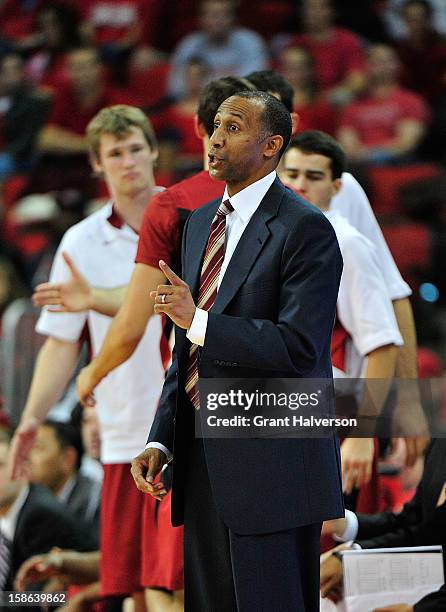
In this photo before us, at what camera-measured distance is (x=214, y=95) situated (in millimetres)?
4125

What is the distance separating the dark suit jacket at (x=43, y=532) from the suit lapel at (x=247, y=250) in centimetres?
251

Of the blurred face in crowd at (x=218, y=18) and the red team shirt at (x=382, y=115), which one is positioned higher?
the blurred face in crowd at (x=218, y=18)

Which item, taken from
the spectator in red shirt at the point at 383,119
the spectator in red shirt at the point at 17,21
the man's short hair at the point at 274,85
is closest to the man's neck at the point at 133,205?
the man's short hair at the point at 274,85

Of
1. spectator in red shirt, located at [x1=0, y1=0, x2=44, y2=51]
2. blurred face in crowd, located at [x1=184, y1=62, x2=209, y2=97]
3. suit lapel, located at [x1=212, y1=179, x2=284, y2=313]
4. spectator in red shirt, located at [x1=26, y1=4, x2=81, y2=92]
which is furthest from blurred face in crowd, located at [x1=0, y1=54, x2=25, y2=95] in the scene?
suit lapel, located at [x1=212, y1=179, x2=284, y2=313]

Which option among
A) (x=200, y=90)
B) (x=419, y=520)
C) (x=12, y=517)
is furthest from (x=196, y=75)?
(x=419, y=520)

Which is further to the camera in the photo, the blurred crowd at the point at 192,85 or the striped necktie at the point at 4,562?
the blurred crowd at the point at 192,85

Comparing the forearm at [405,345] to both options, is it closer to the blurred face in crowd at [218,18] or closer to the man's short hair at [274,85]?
the man's short hair at [274,85]

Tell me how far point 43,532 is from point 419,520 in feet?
6.26

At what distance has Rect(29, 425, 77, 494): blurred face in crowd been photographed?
653cm

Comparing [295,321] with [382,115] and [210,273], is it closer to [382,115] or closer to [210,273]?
[210,273]

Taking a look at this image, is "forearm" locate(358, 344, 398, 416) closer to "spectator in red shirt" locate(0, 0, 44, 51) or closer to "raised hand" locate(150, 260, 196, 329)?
"raised hand" locate(150, 260, 196, 329)

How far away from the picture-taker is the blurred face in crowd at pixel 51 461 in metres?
6.53

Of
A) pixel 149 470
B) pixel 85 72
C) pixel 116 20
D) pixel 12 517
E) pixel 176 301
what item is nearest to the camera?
pixel 176 301

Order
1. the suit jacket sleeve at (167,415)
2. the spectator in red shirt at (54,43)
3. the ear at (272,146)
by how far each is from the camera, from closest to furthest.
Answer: the ear at (272,146) < the suit jacket sleeve at (167,415) < the spectator in red shirt at (54,43)
